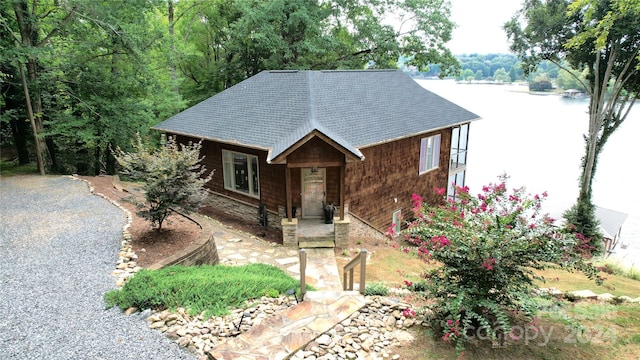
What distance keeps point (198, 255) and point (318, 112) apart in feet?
21.6

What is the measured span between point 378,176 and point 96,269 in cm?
918

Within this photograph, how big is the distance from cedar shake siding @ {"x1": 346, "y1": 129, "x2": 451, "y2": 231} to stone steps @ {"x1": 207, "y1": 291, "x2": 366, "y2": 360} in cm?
641

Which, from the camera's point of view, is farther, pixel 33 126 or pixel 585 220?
pixel 585 220

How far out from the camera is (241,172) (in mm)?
13664

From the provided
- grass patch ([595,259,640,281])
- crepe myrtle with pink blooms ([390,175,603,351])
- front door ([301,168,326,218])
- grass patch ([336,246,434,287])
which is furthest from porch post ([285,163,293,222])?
grass patch ([595,259,640,281])

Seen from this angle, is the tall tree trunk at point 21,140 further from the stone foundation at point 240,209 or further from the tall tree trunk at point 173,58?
the stone foundation at point 240,209

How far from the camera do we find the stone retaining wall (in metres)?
7.56

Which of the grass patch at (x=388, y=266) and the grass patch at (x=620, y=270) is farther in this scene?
the grass patch at (x=620, y=270)

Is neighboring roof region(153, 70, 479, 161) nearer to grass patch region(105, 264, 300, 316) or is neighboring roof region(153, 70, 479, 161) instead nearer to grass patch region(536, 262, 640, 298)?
grass patch region(105, 264, 300, 316)

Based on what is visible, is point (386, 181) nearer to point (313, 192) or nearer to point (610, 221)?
point (313, 192)

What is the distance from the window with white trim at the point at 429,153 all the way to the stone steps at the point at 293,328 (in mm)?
10269

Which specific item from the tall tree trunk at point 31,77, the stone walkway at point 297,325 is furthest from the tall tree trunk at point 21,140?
the stone walkway at point 297,325

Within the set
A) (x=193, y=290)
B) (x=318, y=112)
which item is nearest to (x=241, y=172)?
(x=318, y=112)

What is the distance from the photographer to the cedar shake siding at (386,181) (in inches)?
504
